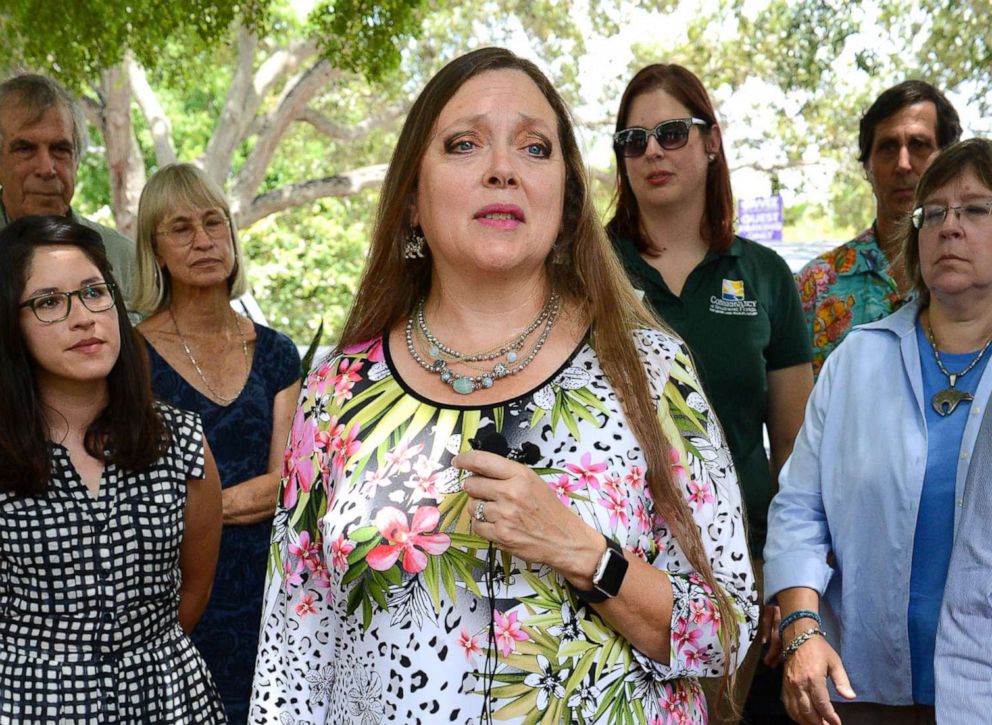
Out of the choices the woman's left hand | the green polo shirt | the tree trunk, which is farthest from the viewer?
the tree trunk

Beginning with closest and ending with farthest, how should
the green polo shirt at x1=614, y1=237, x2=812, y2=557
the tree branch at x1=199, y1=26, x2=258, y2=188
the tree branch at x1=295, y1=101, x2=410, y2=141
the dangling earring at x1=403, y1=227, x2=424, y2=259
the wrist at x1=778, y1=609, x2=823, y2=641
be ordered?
the dangling earring at x1=403, y1=227, x2=424, y2=259 < the wrist at x1=778, y1=609, x2=823, y2=641 < the green polo shirt at x1=614, y1=237, x2=812, y2=557 < the tree branch at x1=199, y1=26, x2=258, y2=188 < the tree branch at x1=295, y1=101, x2=410, y2=141

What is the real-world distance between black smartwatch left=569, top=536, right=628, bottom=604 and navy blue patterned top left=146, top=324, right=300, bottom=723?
205cm

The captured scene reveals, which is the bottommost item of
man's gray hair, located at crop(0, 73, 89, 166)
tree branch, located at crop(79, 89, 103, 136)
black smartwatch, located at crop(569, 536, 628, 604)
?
black smartwatch, located at crop(569, 536, 628, 604)

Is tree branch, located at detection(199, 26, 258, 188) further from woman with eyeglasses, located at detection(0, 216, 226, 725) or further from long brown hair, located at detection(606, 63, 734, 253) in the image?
woman with eyeglasses, located at detection(0, 216, 226, 725)

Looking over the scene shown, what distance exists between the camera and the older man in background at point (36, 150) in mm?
4332

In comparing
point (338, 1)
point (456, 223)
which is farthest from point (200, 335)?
point (338, 1)

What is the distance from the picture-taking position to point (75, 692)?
8.70 ft

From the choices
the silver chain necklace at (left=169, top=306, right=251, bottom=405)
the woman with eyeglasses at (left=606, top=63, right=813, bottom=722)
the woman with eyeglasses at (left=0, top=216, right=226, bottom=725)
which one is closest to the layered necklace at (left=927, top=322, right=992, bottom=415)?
the woman with eyeglasses at (left=606, top=63, right=813, bottom=722)

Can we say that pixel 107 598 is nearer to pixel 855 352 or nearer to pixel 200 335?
pixel 200 335

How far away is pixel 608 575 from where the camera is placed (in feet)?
5.94

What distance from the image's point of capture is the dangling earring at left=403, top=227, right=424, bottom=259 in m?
2.29

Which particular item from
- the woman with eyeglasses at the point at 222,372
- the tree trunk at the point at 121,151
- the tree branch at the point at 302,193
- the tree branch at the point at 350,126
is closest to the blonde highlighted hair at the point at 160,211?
the woman with eyeglasses at the point at 222,372

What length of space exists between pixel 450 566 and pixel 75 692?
1.22 meters

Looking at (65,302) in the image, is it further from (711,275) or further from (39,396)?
(711,275)
